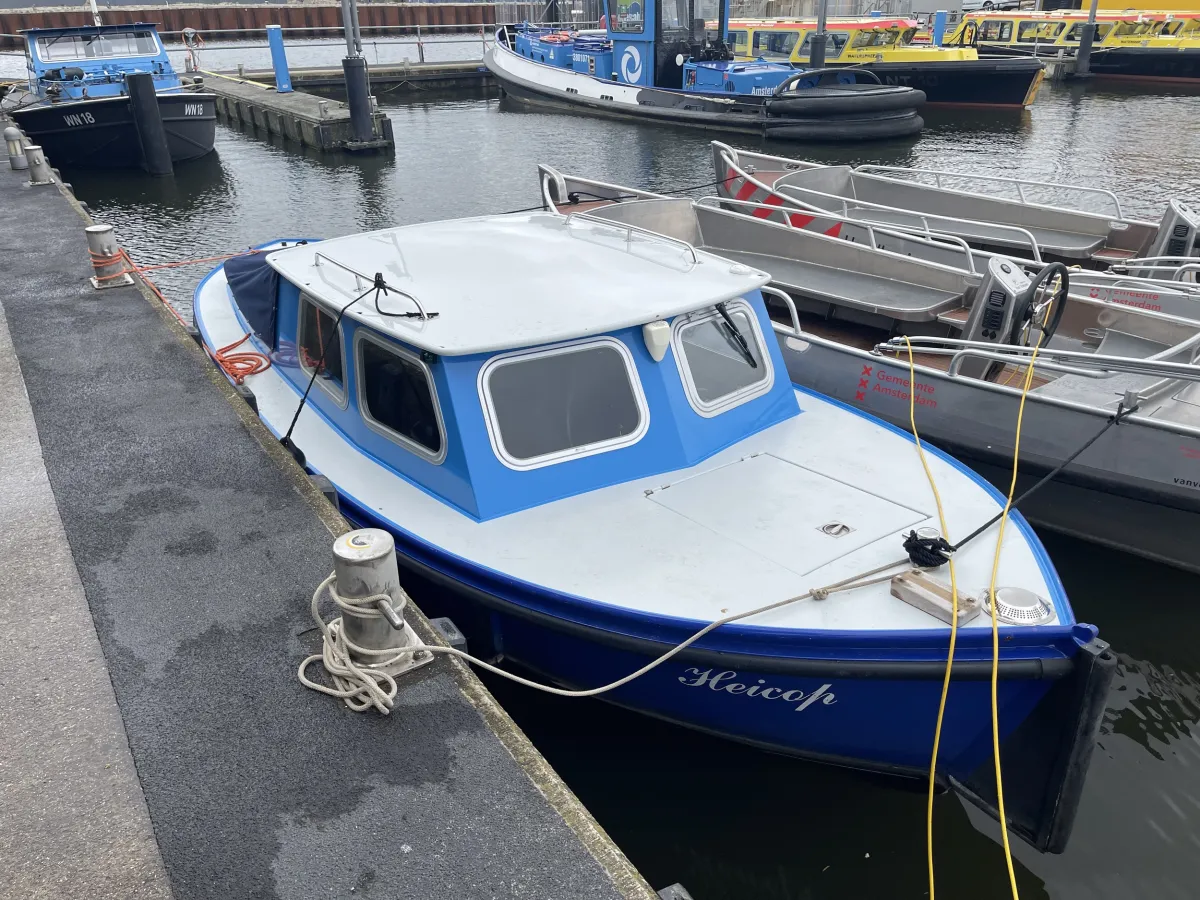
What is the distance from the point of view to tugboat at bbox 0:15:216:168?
61.8 feet

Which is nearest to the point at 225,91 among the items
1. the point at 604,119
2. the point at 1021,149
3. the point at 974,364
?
the point at 604,119

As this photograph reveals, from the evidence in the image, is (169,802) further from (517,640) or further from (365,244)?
(365,244)

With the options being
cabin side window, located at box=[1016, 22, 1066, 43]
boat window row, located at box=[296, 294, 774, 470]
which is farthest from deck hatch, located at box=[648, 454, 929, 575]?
cabin side window, located at box=[1016, 22, 1066, 43]

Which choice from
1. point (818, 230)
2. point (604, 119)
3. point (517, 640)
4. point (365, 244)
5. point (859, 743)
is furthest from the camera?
point (604, 119)

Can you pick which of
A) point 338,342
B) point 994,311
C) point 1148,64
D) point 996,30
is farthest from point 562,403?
point 996,30

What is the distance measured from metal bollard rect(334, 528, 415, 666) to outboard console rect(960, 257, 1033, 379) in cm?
539

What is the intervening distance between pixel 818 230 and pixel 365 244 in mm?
5926

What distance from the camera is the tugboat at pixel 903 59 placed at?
28.0 metres

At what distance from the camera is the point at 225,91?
27812mm

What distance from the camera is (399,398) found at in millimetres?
5246

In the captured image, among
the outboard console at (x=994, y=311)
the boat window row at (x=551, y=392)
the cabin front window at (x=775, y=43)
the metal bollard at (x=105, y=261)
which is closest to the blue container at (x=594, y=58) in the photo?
the cabin front window at (x=775, y=43)

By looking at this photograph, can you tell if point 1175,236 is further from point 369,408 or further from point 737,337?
point 369,408

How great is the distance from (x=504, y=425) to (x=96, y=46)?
67.9 ft

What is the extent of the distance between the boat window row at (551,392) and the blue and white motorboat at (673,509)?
0.04ft
